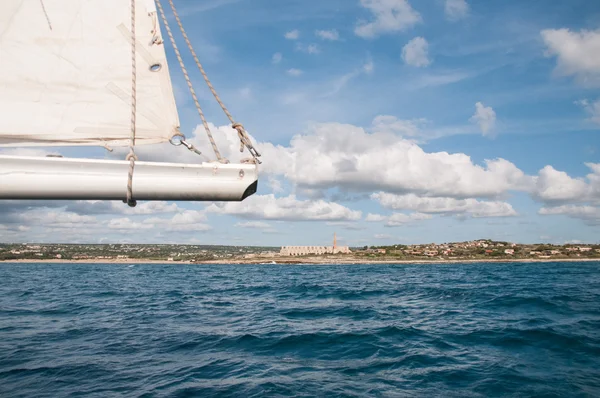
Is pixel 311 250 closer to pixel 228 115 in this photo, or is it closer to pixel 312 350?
pixel 312 350

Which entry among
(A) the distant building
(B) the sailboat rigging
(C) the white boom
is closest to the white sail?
(B) the sailboat rigging

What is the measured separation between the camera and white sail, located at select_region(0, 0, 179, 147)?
4516 mm

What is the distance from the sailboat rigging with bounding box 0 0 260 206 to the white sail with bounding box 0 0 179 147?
0.04 ft

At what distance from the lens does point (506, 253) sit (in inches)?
5448

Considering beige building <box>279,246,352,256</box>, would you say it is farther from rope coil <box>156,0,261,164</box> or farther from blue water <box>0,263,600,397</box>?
rope coil <box>156,0,261,164</box>

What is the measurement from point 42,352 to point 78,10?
11750 millimetres

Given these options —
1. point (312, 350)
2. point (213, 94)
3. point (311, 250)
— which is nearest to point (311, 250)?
point (311, 250)

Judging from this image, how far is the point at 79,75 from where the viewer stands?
4734 millimetres

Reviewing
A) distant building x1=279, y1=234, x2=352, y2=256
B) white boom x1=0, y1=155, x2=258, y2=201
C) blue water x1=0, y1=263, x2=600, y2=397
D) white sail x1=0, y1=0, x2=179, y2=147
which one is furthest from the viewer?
distant building x1=279, y1=234, x2=352, y2=256

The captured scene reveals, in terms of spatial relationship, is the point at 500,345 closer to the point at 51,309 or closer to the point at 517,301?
the point at 517,301

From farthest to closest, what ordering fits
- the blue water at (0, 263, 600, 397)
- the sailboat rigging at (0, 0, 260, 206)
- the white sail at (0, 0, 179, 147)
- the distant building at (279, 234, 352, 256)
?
the distant building at (279, 234, 352, 256) < the blue water at (0, 263, 600, 397) < the white sail at (0, 0, 179, 147) < the sailboat rigging at (0, 0, 260, 206)

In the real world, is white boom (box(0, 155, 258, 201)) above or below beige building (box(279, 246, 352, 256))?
above

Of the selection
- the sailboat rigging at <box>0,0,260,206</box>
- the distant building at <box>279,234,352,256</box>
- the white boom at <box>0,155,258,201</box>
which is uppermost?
the sailboat rigging at <box>0,0,260,206</box>

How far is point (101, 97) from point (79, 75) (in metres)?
0.35
